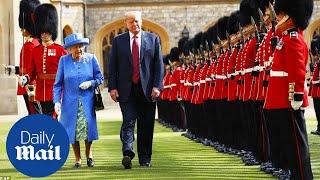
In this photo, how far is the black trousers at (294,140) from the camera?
207 inches

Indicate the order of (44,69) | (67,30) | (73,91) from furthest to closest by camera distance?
(67,30) < (44,69) < (73,91)

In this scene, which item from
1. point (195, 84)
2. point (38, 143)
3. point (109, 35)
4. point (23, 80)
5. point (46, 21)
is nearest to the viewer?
point (38, 143)

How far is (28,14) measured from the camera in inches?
391

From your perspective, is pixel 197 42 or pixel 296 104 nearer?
pixel 296 104

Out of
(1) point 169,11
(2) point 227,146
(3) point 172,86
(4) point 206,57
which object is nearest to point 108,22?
(1) point 169,11

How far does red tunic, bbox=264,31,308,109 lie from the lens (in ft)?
17.4

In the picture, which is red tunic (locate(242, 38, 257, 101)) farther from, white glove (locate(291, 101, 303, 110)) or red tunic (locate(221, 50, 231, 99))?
white glove (locate(291, 101, 303, 110))

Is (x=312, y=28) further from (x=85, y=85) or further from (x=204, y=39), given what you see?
(x=85, y=85)

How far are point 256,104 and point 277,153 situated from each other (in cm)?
87

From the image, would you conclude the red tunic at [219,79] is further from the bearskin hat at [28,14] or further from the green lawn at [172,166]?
the bearskin hat at [28,14]

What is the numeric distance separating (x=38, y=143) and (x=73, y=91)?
2.36m

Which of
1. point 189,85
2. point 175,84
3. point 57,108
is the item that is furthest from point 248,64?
point 175,84

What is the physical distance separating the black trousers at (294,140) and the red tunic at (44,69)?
2.73 meters

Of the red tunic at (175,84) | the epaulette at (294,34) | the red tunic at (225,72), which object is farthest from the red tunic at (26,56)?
the red tunic at (175,84)
